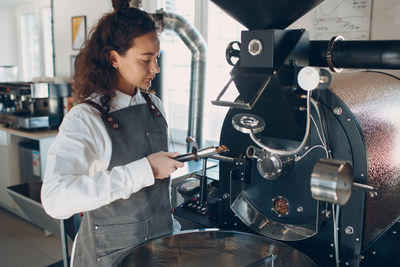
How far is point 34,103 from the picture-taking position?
11.5ft

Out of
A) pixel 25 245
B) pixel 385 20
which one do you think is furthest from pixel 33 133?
pixel 385 20

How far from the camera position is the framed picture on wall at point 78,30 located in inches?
141

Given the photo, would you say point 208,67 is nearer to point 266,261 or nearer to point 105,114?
point 105,114

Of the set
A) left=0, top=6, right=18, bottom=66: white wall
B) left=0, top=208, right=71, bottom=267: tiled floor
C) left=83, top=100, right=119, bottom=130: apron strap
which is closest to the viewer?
left=83, top=100, right=119, bottom=130: apron strap

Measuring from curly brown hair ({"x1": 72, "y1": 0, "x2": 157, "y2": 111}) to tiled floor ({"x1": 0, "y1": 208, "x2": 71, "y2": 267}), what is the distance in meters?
1.90

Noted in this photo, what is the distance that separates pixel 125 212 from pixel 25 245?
2185 mm

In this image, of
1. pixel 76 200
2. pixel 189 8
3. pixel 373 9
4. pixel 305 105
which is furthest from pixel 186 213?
pixel 189 8

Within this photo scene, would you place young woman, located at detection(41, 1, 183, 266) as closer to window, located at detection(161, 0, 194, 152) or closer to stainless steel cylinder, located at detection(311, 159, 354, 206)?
stainless steel cylinder, located at detection(311, 159, 354, 206)

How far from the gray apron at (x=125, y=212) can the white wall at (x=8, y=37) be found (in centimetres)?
447

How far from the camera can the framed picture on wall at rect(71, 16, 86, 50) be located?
3.58 meters

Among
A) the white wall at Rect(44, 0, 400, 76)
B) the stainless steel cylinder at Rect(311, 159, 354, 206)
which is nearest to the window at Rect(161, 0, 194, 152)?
the white wall at Rect(44, 0, 400, 76)

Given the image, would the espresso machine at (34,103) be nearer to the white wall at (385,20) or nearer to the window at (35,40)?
the window at (35,40)

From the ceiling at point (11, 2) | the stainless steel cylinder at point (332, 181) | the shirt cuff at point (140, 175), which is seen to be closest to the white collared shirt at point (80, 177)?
the shirt cuff at point (140, 175)

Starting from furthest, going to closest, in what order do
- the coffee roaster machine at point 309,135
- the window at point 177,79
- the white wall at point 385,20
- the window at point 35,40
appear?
the window at point 35,40, the window at point 177,79, the white wall at point 385,20, the coffee roaster machine at point 309,135
